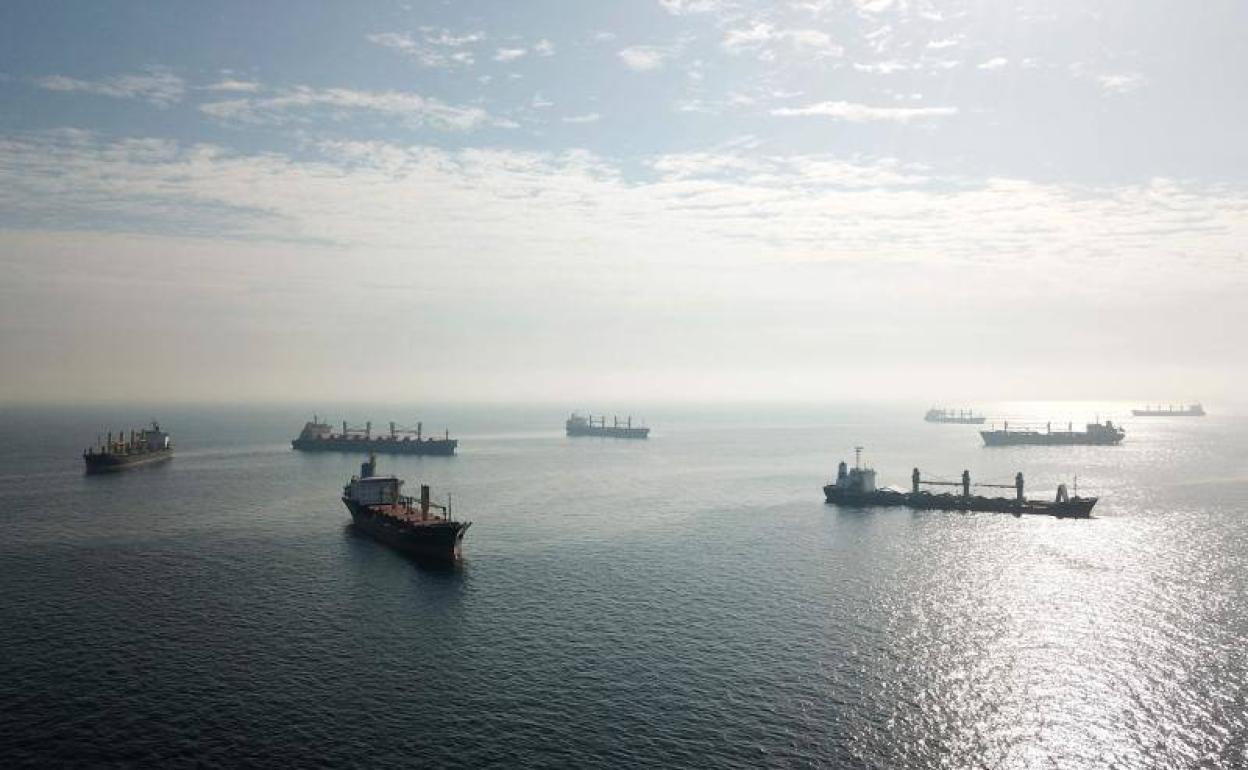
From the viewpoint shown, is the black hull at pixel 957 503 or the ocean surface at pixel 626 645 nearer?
the ocean surface at pixel 626 645

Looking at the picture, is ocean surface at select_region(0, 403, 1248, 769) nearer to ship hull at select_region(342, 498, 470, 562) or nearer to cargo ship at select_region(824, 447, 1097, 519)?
ship hull at select_region(342, 498, 470, 562)

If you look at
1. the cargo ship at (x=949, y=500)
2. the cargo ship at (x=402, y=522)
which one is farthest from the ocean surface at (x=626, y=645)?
the cargo ship at (x=949, y=500)

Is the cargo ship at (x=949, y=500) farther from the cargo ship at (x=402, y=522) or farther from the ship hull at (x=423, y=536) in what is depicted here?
the ship hull at (x=423, y=536)

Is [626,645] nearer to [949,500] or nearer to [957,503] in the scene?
[949,500]

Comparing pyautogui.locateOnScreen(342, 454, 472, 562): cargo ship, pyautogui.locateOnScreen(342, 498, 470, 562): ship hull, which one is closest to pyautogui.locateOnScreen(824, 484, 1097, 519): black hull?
pyautogui.locateOnScreen(342, 454, 472, 562): cargo ship

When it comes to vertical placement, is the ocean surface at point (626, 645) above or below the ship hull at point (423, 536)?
below

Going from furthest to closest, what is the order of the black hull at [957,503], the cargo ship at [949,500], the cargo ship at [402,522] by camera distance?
1. the cargo ship at [949,500]
2. the black hull at [957,503]
3. the cargo ship at [402,522]

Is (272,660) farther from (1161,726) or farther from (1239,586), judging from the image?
(1239,586)
